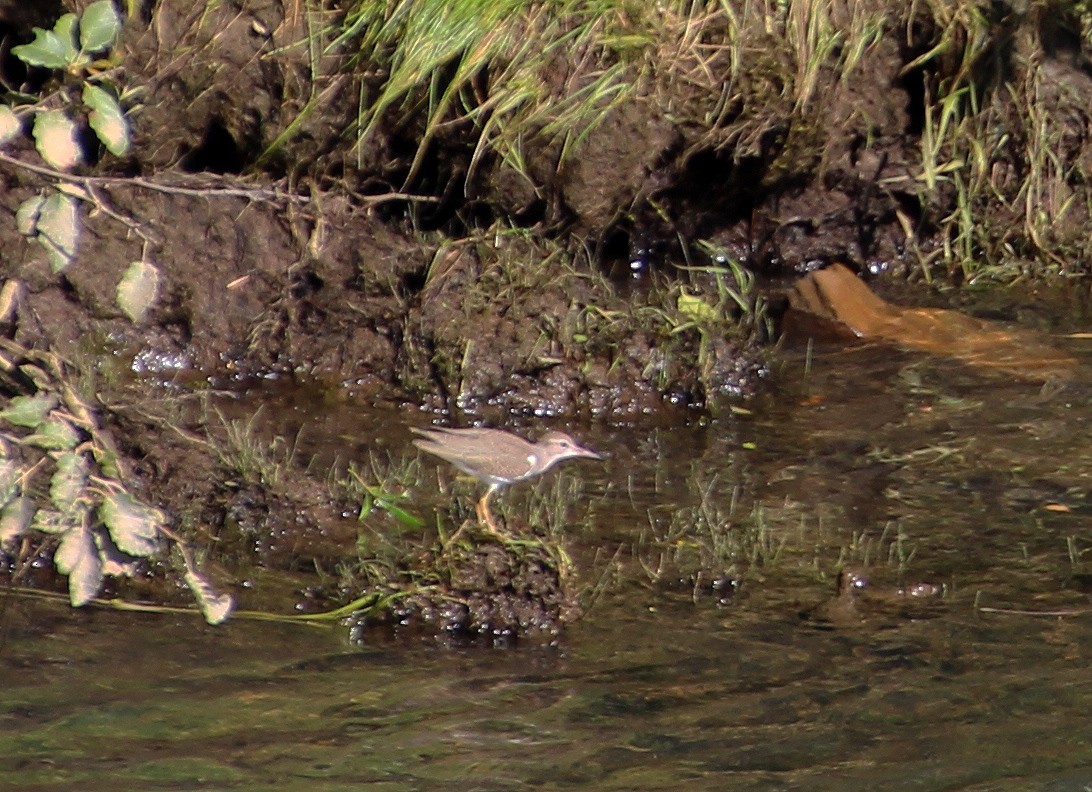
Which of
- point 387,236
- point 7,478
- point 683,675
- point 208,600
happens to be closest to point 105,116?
point 7,478

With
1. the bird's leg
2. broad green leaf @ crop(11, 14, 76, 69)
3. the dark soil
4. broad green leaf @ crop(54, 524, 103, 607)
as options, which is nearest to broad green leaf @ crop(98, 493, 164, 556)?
broad green leaf @ crop(54, 524, 103, 607)

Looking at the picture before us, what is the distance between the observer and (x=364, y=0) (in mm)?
6699

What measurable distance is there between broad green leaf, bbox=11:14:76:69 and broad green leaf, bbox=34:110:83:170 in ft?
0.36

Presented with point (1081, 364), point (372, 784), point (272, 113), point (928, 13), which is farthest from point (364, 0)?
point (372, 784)

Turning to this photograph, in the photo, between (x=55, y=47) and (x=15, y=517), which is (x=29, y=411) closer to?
(x=15, y=517)

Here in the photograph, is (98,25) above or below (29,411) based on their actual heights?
above

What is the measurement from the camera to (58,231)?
3.30 meters

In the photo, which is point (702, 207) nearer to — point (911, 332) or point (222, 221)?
point (911, 332)

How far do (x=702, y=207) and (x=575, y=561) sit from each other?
2.95 m

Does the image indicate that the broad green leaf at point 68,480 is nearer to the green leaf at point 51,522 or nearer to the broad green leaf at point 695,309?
the green leaf at point 51,522

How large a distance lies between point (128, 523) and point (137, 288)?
19.0 inches

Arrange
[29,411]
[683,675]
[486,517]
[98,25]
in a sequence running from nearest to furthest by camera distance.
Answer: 1. [98,25]
2. [29,411]
3. [683,675]
4. [486,517]

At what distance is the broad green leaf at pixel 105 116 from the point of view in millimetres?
3256

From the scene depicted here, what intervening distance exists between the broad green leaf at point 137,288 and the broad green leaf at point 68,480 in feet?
1.08
